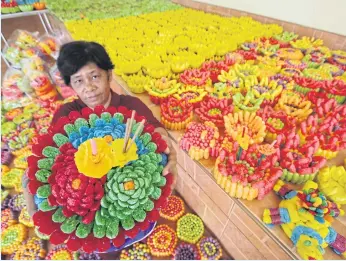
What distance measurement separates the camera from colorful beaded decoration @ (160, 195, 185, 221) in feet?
4.78

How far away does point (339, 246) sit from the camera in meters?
0.82

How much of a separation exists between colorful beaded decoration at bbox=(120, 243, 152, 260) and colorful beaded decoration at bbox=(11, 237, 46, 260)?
1.58 feet

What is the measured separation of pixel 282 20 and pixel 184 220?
2372 millimetres

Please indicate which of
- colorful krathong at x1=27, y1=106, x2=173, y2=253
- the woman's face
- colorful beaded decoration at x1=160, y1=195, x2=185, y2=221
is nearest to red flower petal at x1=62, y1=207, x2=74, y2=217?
colorful krathong at x1=27, y1=106, x2=173, y2=253

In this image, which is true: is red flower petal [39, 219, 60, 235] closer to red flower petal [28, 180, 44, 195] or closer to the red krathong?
red flower petal [28, 180, 44, 195]

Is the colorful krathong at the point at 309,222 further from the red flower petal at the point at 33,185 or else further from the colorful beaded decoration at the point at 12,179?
the colorful beaded decoration at the point at 12,179

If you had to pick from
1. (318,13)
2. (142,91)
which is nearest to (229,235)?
(142,91)

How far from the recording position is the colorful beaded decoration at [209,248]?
4.21ft

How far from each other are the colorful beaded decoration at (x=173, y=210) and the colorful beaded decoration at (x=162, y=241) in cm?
7

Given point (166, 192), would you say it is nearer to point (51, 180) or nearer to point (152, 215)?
point (152, 215)

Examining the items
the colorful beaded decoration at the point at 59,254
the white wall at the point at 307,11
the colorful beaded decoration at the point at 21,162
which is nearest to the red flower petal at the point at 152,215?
the colorful beaded decoration at the point at 59,254

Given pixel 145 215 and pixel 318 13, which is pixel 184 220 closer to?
pixel 145 215

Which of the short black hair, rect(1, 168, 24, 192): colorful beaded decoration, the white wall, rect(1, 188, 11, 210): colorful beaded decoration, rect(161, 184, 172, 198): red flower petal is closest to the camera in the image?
rect(161, 184, 172, 198): red flower petal

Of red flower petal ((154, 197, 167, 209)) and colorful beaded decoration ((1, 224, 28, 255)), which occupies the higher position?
red flower petal ((154, 197, 167, 209))
